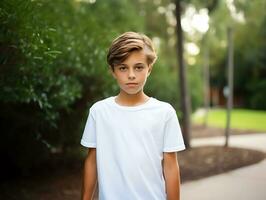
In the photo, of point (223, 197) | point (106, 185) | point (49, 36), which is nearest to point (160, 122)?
point (106, 185)

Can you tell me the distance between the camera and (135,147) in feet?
7.25

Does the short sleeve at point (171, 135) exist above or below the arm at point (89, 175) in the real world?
above

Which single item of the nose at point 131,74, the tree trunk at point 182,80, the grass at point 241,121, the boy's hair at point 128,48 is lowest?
the grass at point 241,121

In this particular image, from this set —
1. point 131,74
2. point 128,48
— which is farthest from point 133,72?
point 128,48

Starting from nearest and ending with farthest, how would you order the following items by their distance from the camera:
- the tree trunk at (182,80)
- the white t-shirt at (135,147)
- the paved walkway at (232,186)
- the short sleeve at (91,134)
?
the white t-shirt at (135,147) → the short sleeve at (91,134) → the paved walkway at (232,186) → the tree trunk at (182,80)

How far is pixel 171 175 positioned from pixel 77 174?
6442 mm

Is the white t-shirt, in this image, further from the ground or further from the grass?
the grass

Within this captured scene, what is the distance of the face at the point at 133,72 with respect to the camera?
2.24 metres

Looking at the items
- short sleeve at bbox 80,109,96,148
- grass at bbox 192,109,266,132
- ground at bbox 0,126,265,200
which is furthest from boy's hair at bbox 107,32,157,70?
grass at bbox 192,109,266,132

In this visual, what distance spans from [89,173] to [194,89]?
17342mm

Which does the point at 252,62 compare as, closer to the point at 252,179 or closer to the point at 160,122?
the point at 252,179

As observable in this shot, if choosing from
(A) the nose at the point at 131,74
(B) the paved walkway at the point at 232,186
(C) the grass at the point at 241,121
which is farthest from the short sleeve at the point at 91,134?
(C) the grass at the point at 241,121

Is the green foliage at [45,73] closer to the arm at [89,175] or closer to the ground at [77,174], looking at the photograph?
the ground at [77,174]

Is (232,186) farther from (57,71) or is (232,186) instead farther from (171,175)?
(171,175)
